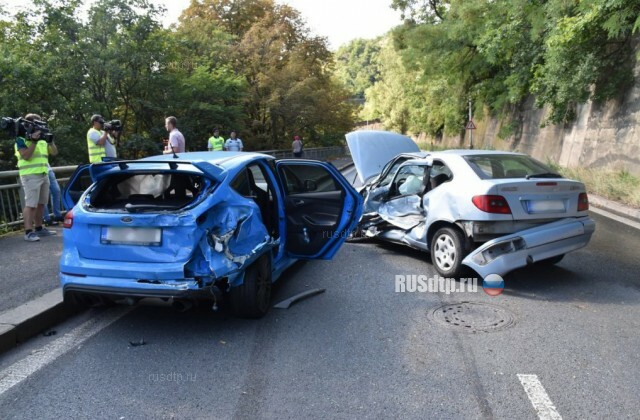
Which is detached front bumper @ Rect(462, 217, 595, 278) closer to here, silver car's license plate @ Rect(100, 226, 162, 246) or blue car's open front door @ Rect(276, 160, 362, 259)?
A: blue car's open front door @ Rect(276, 160, 362, 259)

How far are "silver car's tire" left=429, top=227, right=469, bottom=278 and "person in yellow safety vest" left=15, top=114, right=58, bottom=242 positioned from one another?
5730 millimetres

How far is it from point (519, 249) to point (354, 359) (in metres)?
2.49

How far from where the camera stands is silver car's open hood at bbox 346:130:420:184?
828 cm

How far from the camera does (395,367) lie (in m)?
3.60

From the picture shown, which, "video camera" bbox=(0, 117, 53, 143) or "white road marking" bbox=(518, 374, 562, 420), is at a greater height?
"video camera" bbox=(0, 117, 53, 143)

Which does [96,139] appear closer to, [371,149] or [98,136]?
[98,136]

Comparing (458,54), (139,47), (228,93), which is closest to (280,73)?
(228,93)

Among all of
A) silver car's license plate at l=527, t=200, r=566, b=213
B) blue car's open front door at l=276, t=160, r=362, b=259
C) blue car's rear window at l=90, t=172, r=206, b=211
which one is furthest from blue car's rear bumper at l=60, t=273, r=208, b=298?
silver car's license plate at l=527, t=200, r=566, b=213

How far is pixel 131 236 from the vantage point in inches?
159

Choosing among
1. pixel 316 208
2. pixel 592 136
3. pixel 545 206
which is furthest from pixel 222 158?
pixel 592 136

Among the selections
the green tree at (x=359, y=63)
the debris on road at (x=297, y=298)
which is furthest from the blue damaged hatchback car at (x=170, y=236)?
the green tree at (x=359, y=63)

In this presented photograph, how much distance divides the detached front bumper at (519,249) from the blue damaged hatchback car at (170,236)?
218cm

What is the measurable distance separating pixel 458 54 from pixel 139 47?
50.0 feet

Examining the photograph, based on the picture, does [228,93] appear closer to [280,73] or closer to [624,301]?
[280,73]
